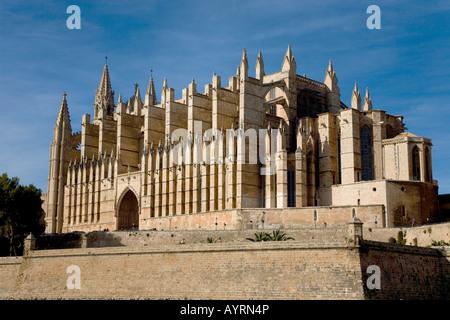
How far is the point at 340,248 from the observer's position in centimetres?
2623

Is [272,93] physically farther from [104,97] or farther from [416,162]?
[104,97]

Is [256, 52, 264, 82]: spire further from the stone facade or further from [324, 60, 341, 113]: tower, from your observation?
the stone facade

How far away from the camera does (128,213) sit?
54.8 metres

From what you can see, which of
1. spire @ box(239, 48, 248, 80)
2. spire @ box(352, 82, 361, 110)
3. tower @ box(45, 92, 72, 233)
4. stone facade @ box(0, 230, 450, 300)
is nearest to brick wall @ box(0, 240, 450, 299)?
stone facade @ box(0, 230, 450, 300)

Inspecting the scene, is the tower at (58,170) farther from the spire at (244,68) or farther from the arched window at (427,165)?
the arched window at (427,165)

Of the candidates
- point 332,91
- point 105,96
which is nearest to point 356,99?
point 332,91

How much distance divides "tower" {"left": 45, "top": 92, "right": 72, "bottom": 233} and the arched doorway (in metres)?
8.09

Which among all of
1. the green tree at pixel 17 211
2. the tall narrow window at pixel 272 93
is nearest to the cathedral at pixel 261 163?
the tall narrow window at pixel 272 93

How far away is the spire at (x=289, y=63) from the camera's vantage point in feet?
161

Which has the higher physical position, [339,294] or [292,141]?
A: [292,141]

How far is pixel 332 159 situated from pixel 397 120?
18.4ft
